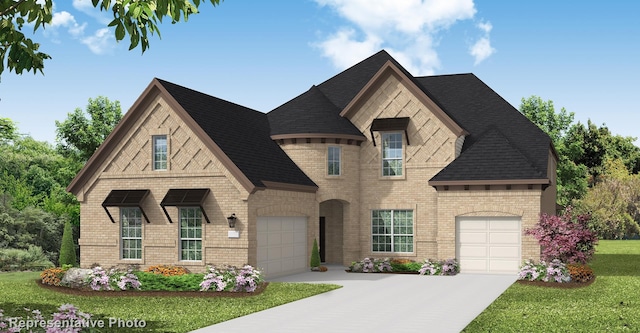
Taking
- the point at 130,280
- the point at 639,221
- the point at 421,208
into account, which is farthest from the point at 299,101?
the point at 639,221

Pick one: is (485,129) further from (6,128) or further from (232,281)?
(6,128)

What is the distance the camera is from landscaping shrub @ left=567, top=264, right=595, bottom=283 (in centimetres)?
2492

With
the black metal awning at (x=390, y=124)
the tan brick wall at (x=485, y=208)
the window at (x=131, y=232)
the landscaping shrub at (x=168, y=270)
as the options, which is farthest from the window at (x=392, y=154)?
the window at (x=131, y=232)

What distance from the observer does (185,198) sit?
26438mm

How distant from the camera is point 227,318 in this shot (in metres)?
16.7

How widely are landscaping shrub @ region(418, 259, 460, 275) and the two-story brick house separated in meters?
0.48

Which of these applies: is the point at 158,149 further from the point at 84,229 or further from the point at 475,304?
the point at 475,304

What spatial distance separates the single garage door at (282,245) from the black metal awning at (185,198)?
7.37 ft

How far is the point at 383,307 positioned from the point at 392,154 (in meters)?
14.7

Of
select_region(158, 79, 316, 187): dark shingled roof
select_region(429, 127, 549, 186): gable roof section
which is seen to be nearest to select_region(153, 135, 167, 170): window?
select_region(158, 79, 316, 187): dark shingled roof

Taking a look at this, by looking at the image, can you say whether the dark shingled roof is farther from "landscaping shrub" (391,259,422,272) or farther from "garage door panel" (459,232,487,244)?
"garage door panel" (459,232,487,244)

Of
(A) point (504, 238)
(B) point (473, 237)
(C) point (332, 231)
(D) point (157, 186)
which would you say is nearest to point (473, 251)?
(B) point (473, 237)

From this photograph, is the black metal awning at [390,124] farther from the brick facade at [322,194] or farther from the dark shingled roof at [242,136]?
the dark shingled roof at [242,136]

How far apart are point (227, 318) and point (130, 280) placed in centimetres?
750
